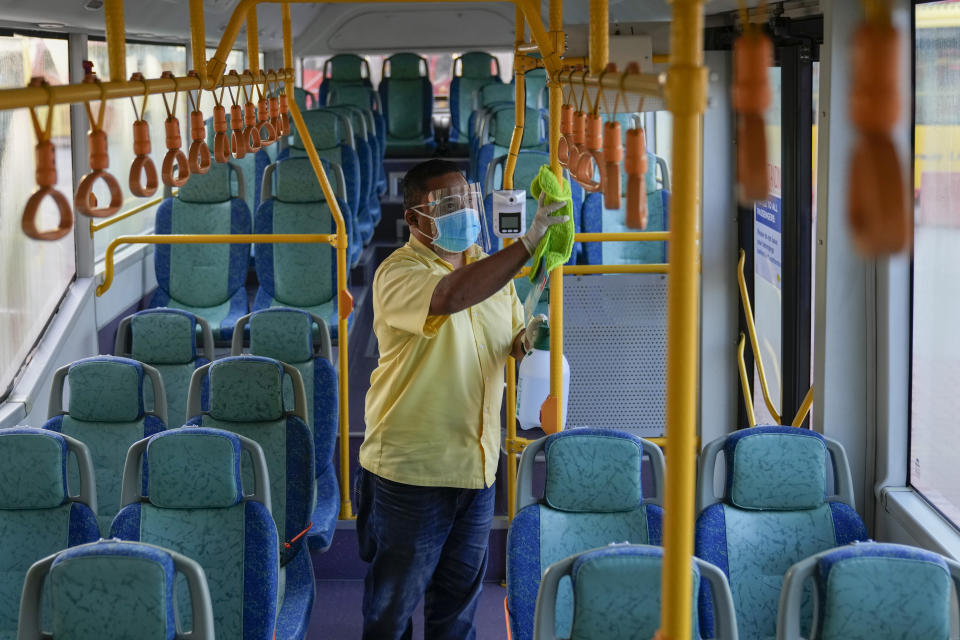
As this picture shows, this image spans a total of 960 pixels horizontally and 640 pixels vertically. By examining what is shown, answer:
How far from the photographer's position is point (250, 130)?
186 inches

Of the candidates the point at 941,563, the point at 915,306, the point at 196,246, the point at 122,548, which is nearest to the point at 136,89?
the point at 122,548

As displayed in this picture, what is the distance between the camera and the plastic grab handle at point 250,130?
456cm

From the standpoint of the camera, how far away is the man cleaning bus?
3.26m

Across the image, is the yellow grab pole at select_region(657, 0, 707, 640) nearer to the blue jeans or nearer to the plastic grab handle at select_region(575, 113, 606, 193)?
the plastic grab handle at select_region(575, 113, 606, 193)

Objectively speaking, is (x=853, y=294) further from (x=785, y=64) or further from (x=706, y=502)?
(x=785, y=64)

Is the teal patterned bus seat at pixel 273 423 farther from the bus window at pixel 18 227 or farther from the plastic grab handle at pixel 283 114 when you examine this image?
the plastic grab handle at pixel 283 114

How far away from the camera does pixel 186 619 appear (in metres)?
3.58

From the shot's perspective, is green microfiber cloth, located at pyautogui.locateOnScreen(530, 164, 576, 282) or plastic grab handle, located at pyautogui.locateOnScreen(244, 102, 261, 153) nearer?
green microfiber cloth, located at pyautogui.locateOnScreen(530, 164, 576, 282)

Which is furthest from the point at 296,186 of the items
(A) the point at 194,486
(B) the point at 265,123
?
(A) the point at 194,486

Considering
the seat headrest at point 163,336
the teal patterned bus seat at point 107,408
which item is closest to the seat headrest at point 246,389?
the teal patterned bus seat at point 107,408

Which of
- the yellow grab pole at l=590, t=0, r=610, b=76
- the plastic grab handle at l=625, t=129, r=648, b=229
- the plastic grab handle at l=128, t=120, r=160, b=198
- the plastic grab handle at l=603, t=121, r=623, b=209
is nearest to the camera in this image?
the plastic grab handle at l=625, t=129, r=648, b=229

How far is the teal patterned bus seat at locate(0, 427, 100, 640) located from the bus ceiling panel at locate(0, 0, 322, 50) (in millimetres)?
2129

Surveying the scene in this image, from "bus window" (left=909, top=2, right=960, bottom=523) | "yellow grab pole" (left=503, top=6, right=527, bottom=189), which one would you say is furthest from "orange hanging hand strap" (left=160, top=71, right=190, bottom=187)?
"bus window" (left=909, top=2, right=960, bottom=523)

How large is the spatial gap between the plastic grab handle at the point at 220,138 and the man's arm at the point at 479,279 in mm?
1569
